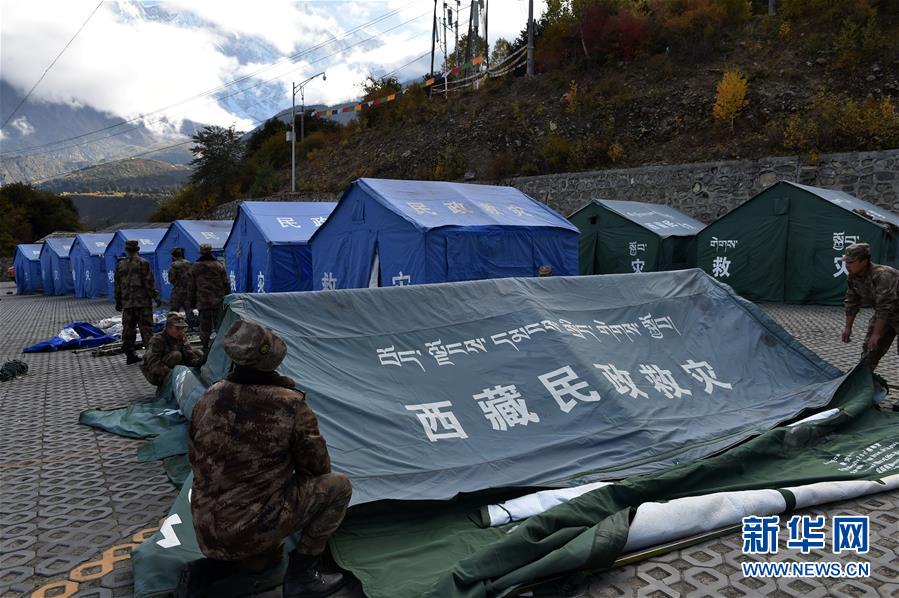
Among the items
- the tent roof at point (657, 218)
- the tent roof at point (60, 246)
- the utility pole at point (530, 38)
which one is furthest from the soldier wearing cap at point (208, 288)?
the utility pole at point (530, 38)

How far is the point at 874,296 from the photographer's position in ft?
17.9

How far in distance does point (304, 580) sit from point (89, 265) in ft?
75.4

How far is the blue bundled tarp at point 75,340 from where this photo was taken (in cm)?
1060

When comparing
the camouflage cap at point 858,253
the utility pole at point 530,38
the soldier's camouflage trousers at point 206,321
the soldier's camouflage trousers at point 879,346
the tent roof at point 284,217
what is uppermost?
the utility pole at point 530,38

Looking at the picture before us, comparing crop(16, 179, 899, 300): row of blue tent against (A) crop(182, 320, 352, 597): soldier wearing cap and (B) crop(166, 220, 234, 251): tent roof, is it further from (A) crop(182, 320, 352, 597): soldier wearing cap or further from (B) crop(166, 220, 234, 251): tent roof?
(A) crop(182, 320, 352, 597): soldier wearing cap

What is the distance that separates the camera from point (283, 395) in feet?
8.57

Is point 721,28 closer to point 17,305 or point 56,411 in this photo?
point 56,411

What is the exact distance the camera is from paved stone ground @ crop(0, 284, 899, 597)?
113 inches

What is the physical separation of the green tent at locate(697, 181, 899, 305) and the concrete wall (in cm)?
126

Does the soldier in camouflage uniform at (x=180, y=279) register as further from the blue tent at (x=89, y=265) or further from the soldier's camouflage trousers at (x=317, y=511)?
the blue tent at (x=89, y=265)

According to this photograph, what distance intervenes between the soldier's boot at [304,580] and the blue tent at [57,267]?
25.7m

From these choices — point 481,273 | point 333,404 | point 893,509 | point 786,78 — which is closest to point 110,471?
point 333,404

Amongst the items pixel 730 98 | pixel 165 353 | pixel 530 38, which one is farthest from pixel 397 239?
pixel 530 38

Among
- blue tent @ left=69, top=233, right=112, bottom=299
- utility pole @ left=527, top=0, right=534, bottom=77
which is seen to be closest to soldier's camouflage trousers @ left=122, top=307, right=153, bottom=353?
blue tent @ left=69, top=233, right=112, bottom=299
